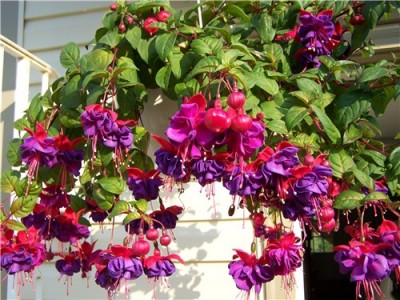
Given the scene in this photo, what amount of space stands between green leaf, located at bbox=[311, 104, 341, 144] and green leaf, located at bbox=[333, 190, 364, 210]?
117 millimetres

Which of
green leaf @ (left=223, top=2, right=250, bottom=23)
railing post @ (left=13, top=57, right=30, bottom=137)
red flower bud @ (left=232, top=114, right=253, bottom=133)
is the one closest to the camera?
red flower bud @ (left=232, top=114, right=253, bottom=133)

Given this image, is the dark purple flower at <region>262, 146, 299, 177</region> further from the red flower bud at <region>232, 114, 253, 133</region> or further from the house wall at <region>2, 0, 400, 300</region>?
the house wall at <region>2, 0, 400, 300</region>

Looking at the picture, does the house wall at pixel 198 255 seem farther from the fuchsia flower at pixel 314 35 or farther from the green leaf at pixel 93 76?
the green leaf at pixel 93 76

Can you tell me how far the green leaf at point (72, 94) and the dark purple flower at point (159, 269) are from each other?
0.39 meters

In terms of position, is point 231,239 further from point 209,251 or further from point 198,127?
point 198,127

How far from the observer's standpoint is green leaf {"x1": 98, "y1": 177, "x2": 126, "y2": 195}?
35.4 inches

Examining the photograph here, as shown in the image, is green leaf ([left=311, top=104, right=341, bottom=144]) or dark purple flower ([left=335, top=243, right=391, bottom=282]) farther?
green leaf ([left=311, top=104, right=341, bottom=144])

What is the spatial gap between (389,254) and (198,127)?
421 millimetres

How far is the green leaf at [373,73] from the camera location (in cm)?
95

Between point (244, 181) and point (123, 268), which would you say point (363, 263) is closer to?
point (244, 181)

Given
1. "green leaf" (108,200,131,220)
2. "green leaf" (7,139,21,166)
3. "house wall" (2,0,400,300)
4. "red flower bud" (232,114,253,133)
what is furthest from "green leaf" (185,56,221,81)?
"house wall" (2,0,400,300)

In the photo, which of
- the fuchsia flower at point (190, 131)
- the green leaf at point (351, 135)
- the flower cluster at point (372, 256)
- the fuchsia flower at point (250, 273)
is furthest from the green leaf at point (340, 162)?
the fuchsia flower at point (190, 131)

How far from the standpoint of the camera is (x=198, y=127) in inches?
27.7

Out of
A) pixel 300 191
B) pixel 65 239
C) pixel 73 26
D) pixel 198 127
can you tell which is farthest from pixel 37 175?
pixel 73 26
